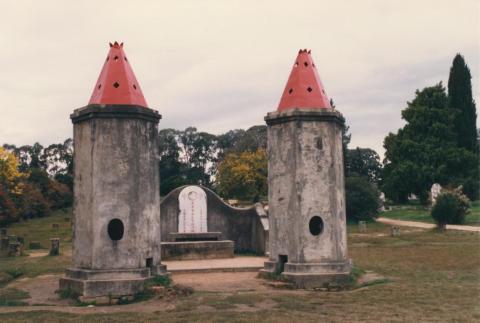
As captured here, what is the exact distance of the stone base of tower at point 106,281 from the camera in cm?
1088

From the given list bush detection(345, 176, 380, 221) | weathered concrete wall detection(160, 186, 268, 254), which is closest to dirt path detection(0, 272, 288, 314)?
weathered concrete wall detection(160, 186, 268, 254)

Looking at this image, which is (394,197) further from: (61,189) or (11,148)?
(11,148)

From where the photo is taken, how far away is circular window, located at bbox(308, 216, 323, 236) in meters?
12.8

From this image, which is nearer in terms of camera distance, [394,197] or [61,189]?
[394,197]

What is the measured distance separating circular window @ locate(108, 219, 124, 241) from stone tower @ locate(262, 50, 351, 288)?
379 centimetres

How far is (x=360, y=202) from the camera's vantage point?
112 feet

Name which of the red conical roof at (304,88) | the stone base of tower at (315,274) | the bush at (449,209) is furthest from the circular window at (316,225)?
the bush at (449,209)

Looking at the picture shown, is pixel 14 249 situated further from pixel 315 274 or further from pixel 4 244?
pixel 315 274

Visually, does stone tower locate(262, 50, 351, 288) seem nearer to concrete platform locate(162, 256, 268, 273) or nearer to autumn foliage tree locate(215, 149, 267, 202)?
concrete platform locate(162, 256, 268, 273)

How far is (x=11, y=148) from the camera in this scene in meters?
73.7

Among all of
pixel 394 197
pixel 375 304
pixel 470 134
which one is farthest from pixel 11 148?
pixel 375 304

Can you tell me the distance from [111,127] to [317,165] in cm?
488

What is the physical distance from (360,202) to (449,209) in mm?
8730

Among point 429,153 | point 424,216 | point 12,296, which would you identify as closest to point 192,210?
point 12,296
